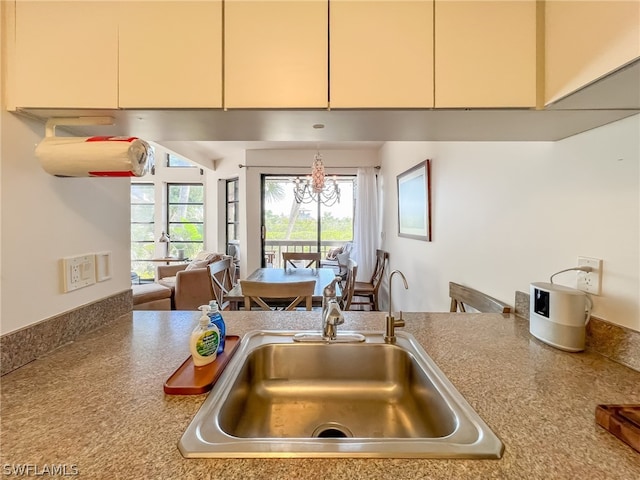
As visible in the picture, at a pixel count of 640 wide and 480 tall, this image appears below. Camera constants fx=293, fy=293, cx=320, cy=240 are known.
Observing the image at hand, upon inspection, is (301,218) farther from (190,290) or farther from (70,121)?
(70,121)

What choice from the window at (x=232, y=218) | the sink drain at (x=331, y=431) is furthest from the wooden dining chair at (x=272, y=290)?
the window at (x=232, y=218)

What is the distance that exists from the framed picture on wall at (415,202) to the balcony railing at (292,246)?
1983 millimetres

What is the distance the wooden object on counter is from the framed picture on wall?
2068 millimetres

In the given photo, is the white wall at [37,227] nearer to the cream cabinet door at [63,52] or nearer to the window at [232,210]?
the cream cabinet door at [63,52]

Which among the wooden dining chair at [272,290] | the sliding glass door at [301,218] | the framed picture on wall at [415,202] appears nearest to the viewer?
the wooden dining chair at [272,290]

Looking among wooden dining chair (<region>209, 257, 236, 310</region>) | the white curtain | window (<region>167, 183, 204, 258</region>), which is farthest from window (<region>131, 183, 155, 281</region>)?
the white curtain

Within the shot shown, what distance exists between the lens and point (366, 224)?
476 centimetres

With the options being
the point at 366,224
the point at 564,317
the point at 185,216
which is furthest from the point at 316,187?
the point at 185,216

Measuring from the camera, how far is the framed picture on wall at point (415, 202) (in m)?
2.48

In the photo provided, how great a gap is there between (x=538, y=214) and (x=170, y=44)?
1460mm

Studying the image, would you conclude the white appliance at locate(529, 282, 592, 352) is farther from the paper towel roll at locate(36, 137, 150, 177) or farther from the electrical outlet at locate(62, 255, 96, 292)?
the electrical outlet at locate(62, 255, 96, 292)

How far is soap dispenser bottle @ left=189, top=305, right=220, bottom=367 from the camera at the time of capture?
807 millimetres

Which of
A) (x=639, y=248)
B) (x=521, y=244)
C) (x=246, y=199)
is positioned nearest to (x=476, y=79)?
(x=639, y=248)

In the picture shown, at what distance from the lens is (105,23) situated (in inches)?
33.1
